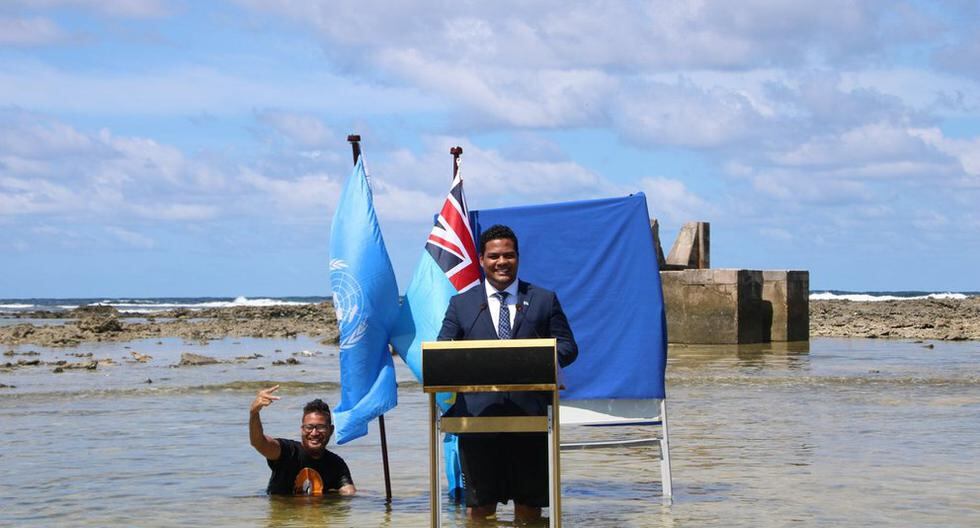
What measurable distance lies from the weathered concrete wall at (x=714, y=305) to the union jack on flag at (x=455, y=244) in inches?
710

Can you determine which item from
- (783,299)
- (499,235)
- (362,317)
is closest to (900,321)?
(783,299)

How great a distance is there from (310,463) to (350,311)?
5.84 feet

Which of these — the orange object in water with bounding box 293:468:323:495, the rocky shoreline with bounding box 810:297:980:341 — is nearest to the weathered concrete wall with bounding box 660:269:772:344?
the rocky shoreline with bounding box 810:297:980:341

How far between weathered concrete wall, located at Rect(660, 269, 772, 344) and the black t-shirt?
16944mm

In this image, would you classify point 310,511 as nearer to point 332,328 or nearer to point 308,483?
point 308,483

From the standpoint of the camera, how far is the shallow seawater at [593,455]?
8.81 m

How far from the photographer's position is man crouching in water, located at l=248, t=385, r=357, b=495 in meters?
9.15

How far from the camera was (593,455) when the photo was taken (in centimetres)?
1166

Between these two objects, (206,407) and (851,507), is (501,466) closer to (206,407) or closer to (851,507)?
(851,507)

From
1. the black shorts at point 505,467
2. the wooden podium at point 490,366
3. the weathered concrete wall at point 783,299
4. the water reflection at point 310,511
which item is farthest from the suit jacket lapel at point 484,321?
the weathered concrete wall at point 783,299

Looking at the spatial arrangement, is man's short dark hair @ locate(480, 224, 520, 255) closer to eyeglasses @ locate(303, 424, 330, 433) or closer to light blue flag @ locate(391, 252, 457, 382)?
light blue flag @ locate(391, 252, 457, 382)

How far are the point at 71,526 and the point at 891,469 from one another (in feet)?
20.2

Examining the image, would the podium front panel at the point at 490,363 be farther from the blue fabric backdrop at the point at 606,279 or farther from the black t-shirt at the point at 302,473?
the black t-shirt at the point at 302,473

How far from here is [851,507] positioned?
8781mm
